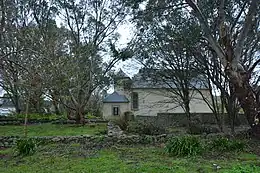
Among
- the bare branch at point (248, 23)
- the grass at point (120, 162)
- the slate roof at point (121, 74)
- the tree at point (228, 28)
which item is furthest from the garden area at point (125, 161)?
the slate roof at point (121, 74)

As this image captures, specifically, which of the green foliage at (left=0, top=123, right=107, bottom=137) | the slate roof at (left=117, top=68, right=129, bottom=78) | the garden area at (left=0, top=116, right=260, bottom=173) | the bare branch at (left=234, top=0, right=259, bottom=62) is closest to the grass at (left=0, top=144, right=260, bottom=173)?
the garden area at (left=0, top=116, right=260, bottom=173)

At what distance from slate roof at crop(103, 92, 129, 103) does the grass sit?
21.3 meters

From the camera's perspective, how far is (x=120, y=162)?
7191 mm

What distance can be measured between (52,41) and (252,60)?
1083 centimetres

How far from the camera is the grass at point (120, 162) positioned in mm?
6309

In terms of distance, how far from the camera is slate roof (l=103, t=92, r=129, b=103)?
30.7 meters

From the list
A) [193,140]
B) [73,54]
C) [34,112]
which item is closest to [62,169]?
[193,140]

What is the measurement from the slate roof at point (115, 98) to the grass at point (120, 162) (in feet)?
69.9

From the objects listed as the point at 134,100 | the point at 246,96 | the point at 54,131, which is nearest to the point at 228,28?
the point at 246,96

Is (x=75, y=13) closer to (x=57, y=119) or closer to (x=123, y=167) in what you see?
(x=57, y=119)

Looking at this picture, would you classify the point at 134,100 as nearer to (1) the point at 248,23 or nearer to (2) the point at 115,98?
(2) the point at 115,98

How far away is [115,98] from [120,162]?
938 inches

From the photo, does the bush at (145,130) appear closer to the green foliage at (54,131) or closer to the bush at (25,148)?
the green foliage at (54,131)

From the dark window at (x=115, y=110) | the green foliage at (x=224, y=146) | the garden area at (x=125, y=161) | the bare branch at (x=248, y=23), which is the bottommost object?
the garden area at (x=125, y=161)
